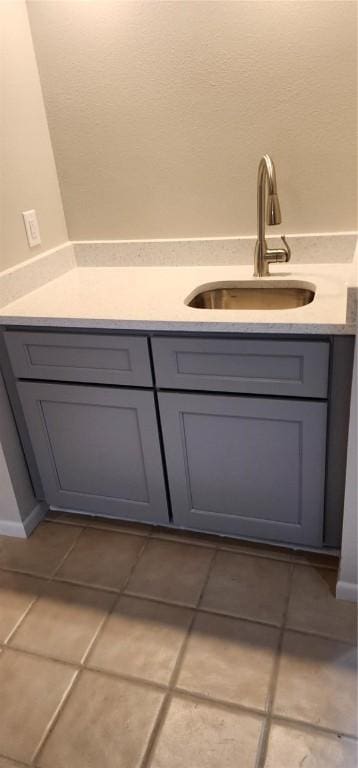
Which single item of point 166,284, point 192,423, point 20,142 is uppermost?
point 20,142

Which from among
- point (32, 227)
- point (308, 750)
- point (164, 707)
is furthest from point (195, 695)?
point (32, 227)

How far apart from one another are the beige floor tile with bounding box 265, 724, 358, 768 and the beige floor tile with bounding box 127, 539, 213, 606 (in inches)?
17.5

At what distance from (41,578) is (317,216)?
152 centimetres

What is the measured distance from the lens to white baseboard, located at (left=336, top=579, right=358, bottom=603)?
150 cm

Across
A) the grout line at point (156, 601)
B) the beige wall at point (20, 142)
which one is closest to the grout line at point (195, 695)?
the grout line at point (156, 601)

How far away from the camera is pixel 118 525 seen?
192 centimetres

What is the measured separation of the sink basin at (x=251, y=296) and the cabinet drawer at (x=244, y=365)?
28cm

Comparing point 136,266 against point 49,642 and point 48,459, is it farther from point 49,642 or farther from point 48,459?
point 49,642

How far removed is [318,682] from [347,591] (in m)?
0.29

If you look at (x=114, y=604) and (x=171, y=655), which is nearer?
(x=171, y=655)

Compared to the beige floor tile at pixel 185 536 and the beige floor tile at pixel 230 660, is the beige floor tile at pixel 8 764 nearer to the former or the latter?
the beige floor tile at pixel 230 660

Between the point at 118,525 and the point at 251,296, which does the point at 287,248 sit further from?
the point at 118,525

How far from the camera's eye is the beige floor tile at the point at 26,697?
4.14ft

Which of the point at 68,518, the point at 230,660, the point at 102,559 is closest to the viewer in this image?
the point at 230,660
